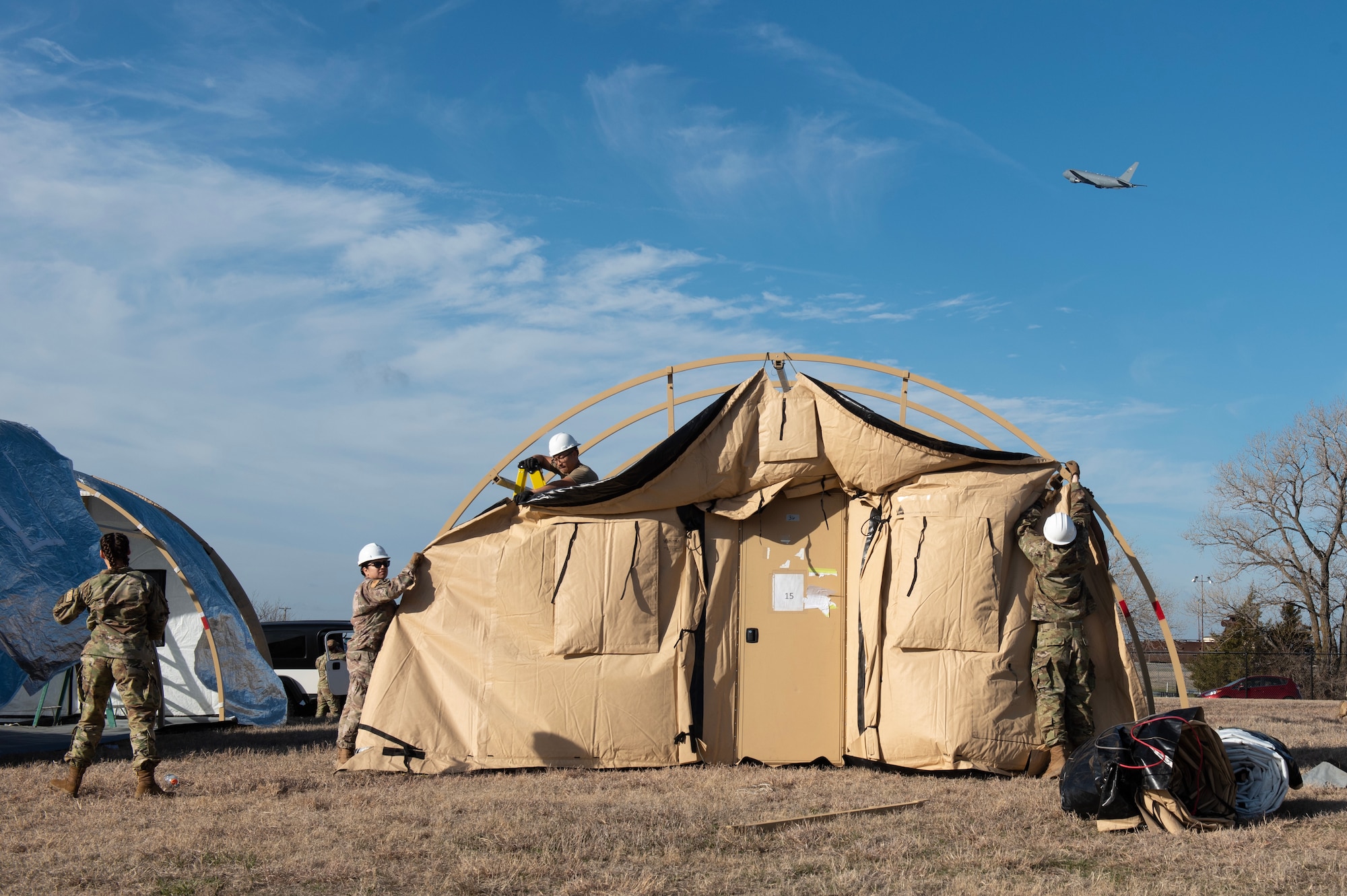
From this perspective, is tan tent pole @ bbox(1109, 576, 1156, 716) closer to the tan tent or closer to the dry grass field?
the tan tent

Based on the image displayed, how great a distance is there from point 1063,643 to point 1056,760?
91 cm

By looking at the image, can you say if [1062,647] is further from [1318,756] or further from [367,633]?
[367,633]

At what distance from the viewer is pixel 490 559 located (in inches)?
348

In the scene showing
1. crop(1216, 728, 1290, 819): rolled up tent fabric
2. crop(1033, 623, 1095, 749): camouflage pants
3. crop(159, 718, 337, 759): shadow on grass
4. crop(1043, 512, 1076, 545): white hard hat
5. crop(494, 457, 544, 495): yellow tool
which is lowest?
crop(159, 718, 337, 759): shadow on grass

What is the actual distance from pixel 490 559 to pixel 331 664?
7.69 m

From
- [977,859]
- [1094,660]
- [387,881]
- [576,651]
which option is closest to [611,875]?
[387,881]

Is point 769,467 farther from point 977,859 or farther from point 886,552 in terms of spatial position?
point 977,859

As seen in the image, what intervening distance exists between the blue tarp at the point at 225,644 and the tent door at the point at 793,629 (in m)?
7.70

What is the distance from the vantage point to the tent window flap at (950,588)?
809cm

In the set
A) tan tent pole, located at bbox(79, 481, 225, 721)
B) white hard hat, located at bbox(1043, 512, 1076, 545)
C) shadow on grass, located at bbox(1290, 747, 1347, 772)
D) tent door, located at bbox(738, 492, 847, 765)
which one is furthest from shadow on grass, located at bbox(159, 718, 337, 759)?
shadow on grass, located at bbox(1290, 747, 1347, 772)

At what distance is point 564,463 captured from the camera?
9305 millimetres

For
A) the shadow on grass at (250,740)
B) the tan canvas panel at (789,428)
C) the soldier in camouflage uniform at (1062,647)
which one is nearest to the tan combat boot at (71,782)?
the shadow on grass at (250,740)

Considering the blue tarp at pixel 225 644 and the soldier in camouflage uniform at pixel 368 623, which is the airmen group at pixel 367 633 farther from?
the blue tarp at pixel 225 644

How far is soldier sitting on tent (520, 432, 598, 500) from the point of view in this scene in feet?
30.1
